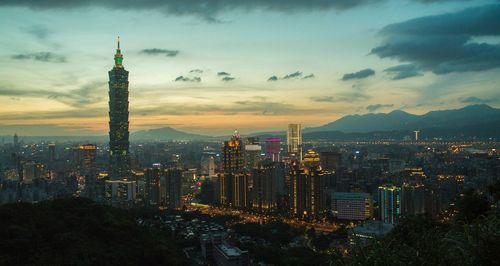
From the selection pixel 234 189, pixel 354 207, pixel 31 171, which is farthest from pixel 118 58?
pixel 354 207

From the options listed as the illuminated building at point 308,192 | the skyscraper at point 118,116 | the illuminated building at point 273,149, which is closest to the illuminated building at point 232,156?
the skyscraper at point 118,116

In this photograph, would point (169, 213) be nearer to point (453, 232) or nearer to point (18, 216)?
point (18, 216)

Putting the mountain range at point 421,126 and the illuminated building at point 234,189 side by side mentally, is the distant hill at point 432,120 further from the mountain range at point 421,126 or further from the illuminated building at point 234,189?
the illuminated building at point 234,189

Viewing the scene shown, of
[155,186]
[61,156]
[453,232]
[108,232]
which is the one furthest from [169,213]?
[61,156]

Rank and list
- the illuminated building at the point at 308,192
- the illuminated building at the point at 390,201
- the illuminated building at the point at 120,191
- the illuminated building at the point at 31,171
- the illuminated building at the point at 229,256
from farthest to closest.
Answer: the illuminated building at the point at 31,171, the illuminated building at the point at 120,191, the illuminated building at the point at 308,192, the illuminated building at the point at 390,201, the illuminated building at the point at 229,256

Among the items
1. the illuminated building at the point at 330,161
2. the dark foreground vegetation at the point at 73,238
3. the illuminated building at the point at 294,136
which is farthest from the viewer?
the illuminated building at the point at 294,136
